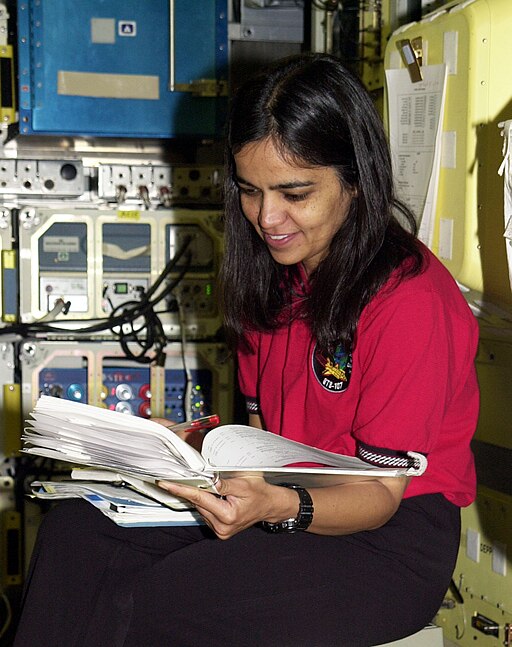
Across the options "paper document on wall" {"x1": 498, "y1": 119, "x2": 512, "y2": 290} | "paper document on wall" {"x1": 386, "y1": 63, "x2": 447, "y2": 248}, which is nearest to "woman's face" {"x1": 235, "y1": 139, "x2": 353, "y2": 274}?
"paper document on wall" {"x1": 498, "y1": 119, "x2": 512, "y2": 290}

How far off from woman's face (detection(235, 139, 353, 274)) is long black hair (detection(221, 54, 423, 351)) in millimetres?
16

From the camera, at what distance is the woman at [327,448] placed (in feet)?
4.62

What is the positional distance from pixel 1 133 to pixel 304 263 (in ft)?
6.42

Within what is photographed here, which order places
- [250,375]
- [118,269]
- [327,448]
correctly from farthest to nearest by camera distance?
[118,269] → [250,375] → [327,448]

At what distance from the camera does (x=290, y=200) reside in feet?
5.16

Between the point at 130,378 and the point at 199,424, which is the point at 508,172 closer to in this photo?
the point at 199,424

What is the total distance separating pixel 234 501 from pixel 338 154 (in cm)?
65

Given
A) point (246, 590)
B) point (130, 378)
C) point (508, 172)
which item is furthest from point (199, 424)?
point (130, 378)

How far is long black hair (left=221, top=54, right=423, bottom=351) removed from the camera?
5.03 ft

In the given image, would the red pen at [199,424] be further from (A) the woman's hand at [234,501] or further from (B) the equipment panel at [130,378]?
(B) the equipment panel at [130,378]

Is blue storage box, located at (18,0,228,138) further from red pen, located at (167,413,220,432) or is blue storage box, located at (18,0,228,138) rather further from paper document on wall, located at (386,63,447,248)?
red pen, located at (167,413,220,432)

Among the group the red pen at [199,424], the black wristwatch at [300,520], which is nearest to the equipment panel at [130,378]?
the red pen at [199,424]

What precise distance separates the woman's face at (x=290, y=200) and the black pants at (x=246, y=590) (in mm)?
514

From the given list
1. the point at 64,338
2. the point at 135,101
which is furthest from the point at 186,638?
the point at 135,101
